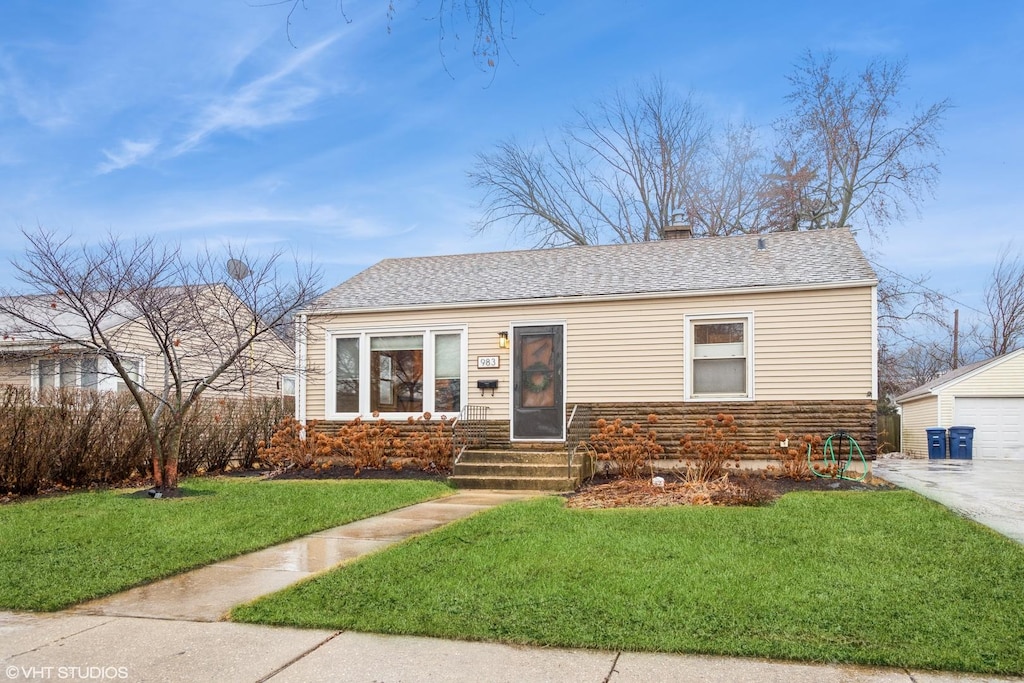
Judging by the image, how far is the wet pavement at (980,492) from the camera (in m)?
7.45

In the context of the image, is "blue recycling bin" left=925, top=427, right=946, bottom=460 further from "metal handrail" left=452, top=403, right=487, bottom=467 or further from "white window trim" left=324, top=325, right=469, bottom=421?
"white window trim" left=324, top=325, right=469, bottom=421

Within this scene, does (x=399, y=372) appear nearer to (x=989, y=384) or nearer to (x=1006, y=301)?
(x=989, y=384)

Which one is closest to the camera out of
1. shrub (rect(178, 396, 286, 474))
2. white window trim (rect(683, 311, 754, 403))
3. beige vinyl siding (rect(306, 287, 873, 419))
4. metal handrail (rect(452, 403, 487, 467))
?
beige vinyl siding (rect(306, 287, 873, 419))

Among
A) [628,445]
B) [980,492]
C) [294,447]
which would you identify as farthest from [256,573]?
[980,492]

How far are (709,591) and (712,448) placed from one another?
6.32 metres

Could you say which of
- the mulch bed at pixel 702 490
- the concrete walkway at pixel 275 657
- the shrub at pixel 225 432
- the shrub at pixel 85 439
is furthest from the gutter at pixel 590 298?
the concrete walkway at pixel 275 657

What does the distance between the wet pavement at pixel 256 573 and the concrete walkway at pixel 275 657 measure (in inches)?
0.9

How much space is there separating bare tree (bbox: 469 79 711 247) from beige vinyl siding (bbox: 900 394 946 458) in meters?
10.2

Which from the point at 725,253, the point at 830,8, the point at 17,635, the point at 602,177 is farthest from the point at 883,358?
the point at 17,635

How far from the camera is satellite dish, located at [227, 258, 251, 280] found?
37.9 feet

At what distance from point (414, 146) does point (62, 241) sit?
5287mm

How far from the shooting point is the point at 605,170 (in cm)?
2895

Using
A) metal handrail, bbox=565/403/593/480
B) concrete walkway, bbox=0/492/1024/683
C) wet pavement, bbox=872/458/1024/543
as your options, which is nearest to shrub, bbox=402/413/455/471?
metal handrail, bbox=565/403/593/480

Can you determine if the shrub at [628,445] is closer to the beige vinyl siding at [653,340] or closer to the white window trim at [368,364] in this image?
the beige vinyl siding at [653,340]
